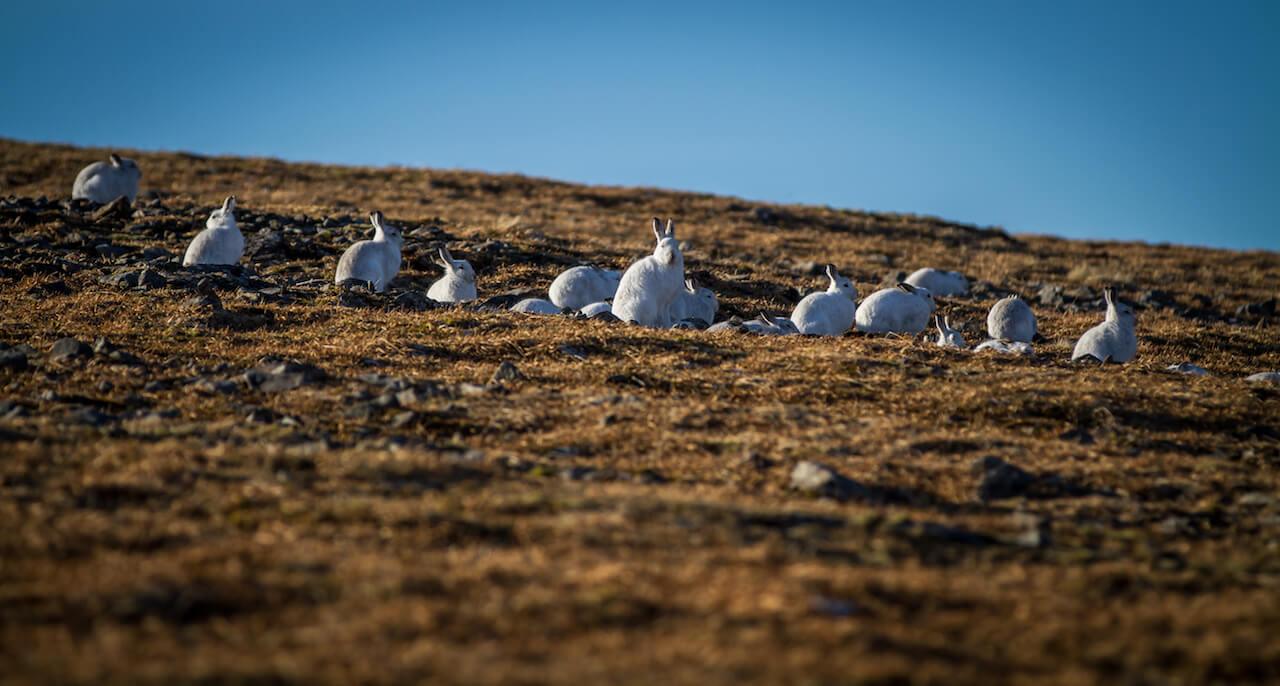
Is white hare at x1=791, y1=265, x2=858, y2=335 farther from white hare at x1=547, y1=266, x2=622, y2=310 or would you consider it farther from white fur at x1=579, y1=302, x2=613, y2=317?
white hare at x1=547, y1=266, x2=622, y2=310

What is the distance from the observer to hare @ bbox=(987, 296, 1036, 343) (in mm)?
15500

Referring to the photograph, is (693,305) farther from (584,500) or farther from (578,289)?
(584,500)

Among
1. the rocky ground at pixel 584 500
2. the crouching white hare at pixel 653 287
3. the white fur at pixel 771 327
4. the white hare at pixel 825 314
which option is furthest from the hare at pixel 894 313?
the crouching white hare at pixel 653 287

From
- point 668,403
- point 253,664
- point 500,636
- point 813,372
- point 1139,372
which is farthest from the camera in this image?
point 1139,372

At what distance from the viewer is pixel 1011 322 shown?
1552 cm

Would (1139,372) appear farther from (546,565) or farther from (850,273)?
(850,273)

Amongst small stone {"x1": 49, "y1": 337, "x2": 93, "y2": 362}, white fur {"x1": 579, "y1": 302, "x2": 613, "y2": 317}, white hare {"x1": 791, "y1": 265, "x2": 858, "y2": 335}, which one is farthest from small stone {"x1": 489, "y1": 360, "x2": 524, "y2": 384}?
white hare {"x1": 791, "y1": 265, "x2": 858, "y2": 335}

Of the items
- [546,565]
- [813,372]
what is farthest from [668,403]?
[546,565]

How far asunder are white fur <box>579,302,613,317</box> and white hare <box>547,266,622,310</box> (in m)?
1.01

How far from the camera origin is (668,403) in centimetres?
923

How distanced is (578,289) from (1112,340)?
6.85 m

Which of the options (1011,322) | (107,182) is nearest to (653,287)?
(1011,322)

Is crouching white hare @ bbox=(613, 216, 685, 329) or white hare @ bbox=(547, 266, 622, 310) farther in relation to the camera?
white hare @ bbox=(547, 266, 622, 310)

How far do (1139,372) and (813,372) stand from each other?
3.56 meters
